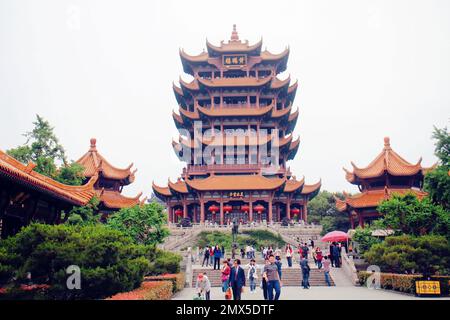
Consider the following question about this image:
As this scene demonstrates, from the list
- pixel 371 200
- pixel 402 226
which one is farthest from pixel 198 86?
pixel 402 226

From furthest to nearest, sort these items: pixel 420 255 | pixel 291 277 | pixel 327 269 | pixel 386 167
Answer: pixel 386 167
pixel 291 277
pixel 327 269
pixel 420 255

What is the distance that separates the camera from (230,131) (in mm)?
43156

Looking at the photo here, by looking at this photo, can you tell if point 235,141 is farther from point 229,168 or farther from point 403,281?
point 403,281

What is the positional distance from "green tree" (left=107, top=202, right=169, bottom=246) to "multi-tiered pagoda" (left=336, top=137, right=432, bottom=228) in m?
19.1

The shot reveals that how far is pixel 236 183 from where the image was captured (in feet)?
126

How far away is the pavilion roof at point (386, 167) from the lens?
116 ft

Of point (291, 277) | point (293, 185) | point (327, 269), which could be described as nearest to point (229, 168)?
point (293, 185)

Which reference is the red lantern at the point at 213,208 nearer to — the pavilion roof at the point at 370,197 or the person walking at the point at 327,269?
the pavilion roof at the point at 370,197

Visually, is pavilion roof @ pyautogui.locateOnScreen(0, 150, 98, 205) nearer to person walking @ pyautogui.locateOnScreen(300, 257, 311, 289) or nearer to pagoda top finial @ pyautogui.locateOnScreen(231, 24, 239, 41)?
person walking @ pyautogui.locateOnScreen(300, 257, 311, 289)

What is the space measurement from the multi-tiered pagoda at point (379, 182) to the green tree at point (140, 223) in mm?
19130

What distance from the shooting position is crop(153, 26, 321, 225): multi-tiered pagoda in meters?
38.7

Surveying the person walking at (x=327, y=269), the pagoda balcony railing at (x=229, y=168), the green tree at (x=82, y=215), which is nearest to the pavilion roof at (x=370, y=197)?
the pagoda balcony railing at (x=229, y=168)

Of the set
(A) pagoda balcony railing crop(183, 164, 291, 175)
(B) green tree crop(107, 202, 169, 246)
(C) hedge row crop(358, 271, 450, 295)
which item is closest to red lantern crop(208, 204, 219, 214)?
(A) pagoda balcony railing crop(183, 164, 291, 175)

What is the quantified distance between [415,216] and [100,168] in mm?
26107
